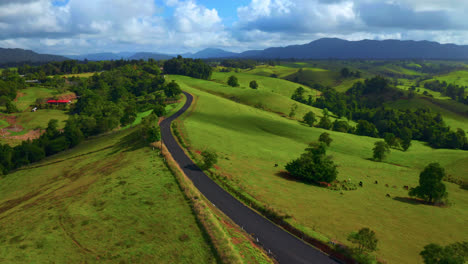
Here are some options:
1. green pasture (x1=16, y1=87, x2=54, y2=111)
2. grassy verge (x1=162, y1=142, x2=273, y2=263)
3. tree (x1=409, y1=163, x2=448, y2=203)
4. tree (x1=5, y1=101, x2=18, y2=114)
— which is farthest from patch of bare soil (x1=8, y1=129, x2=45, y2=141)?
tree (x1=409, y1=163, x2=448, y2=203)

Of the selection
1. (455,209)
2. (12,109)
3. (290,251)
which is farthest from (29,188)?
(12,109)

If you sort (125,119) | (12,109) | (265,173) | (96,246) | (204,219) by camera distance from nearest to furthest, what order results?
(96,246), (204,219), (265,173), (125,119), (12,109)

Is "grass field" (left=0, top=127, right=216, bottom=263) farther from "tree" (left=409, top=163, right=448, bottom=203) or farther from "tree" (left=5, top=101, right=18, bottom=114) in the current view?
"tree" (left=5, top=101, right=18, bottom=114)

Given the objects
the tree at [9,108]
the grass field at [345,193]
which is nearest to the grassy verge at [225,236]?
the grass field at [345,193]

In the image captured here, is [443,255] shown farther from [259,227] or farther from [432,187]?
[432,187]

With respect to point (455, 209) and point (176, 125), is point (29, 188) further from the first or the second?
point (455, 209)

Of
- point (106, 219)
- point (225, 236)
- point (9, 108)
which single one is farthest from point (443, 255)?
point (9, 108)
